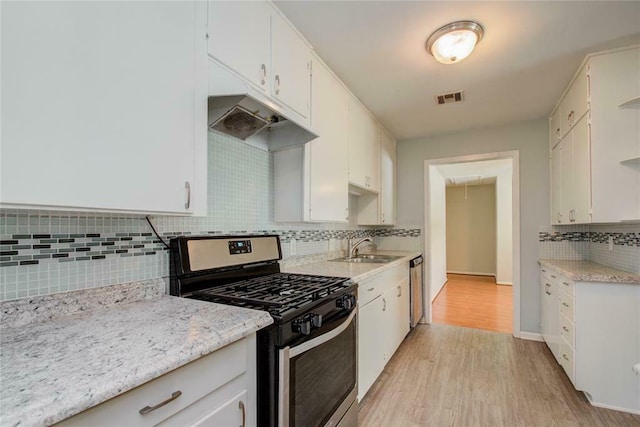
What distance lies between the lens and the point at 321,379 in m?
1.38

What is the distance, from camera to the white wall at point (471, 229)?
7.36 m

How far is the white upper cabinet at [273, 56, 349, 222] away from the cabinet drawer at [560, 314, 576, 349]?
1.84 m

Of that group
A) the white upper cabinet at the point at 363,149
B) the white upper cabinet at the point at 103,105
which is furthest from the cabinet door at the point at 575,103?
the white upper cabinet at the point at 103,105

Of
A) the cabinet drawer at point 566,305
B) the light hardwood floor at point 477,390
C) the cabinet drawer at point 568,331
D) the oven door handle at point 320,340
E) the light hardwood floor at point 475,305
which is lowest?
the light hardwood floor at point 475,305

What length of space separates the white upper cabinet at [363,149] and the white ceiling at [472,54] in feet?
0.51

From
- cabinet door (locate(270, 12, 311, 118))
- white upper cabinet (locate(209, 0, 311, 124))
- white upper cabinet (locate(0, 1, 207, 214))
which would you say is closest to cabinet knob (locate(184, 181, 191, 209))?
white upper cabinet (locate(0, 1, 207, 214))

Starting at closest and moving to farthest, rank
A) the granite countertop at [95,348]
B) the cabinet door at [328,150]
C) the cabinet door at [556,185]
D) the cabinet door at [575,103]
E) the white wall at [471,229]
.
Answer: the granite countertop at [95,348] < the cabinet door at [328,150] < the cabinet door at [575,103] < the cabinet door at [556,185] < the white wall at [471,229]

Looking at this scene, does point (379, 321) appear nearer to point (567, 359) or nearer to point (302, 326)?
point (302, 326)

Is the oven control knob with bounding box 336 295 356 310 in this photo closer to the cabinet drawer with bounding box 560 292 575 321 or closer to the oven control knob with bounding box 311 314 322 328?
the oven control knob with bounding box 311 314 322 328

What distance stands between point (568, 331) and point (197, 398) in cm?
264

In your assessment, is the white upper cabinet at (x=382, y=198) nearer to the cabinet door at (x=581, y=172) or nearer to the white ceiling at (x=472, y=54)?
the white ceiling at (x=472, y=54)

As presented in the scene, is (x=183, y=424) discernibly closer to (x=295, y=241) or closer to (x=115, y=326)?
(x=115, y=326)

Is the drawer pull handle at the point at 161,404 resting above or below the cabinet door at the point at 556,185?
below

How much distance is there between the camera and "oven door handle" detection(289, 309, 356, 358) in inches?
45.5
